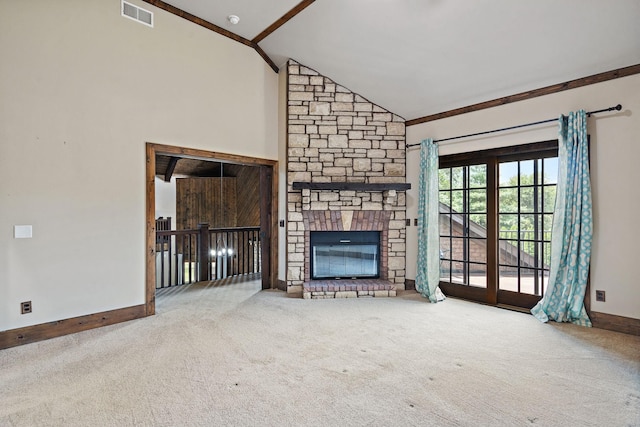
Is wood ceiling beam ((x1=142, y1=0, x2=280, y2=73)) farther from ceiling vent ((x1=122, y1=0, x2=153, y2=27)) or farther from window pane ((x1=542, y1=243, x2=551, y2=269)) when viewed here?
window pane ((x1=542, y1=243, x2=551, y2=269))

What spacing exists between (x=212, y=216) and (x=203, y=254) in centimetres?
539

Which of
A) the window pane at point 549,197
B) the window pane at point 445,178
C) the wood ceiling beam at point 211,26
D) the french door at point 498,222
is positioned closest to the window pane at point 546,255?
the french door at point 498,222

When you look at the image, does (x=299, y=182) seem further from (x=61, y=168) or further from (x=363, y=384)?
(x=363, y=384)

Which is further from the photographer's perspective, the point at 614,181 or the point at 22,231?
the point at 614,181

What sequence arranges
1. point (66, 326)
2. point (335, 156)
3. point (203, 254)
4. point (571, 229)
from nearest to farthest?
point (66, 326)
point (571, 229)
point (335, 156)
point (203, 254)

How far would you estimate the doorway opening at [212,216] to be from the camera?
427 cm

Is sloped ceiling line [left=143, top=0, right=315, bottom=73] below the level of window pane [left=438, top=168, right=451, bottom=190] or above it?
above

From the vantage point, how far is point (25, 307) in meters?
3.29

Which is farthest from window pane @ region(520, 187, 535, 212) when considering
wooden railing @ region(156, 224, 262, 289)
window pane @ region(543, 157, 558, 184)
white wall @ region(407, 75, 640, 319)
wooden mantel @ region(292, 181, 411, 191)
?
wooden railing @ region(156, 224, 262, 289)

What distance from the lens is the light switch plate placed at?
3.22 meters

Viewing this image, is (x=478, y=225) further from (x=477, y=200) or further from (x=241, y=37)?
(x=241, y=37)

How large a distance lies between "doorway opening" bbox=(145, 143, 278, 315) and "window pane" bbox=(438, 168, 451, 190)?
2.58m

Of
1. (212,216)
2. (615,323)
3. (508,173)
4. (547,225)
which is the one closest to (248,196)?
(212,216)

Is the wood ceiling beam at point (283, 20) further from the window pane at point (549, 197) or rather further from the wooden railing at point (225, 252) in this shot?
the window pane at point (549, 197)
